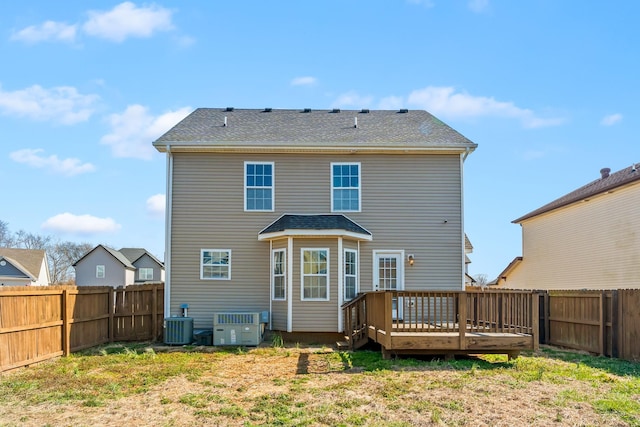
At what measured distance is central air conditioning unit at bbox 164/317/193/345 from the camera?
12773 mm

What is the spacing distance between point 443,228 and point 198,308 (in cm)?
709

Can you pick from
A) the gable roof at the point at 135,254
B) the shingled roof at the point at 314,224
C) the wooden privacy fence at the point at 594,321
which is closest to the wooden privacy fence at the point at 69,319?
the shingled roof at the point at 314,224

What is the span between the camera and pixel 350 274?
13.5 m

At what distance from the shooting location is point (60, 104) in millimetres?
12023

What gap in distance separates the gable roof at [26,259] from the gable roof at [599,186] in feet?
118

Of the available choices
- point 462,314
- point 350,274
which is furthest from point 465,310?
point 350,274

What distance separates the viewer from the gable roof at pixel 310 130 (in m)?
13.9

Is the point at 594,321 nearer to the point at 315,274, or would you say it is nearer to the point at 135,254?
the point at 315,274

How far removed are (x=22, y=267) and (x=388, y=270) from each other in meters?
35.7

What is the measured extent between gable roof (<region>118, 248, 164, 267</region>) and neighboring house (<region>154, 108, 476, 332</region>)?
34120mm

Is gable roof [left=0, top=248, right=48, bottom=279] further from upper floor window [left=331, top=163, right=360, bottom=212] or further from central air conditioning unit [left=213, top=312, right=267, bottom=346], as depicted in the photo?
upper floor window [left=331, top=163, right=360, bottom=212]

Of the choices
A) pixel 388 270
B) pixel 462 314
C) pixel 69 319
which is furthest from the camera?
pixel 388 270

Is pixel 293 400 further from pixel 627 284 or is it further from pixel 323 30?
pixel 627 284

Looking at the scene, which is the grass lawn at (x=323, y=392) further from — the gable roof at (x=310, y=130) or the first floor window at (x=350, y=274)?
the gable roof at (x=310, y=130)
